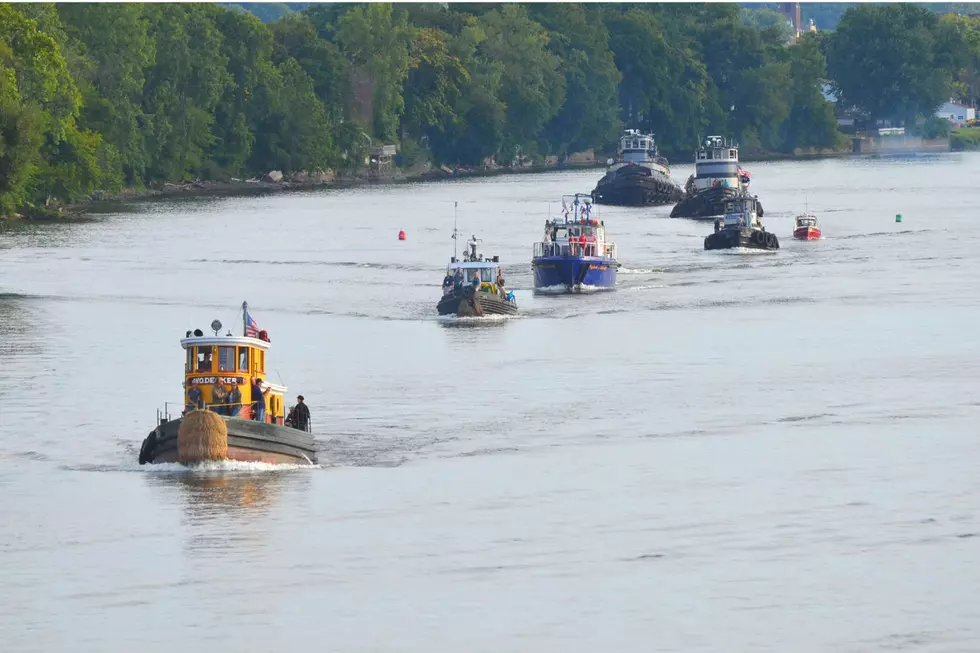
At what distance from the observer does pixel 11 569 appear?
43.8 meters

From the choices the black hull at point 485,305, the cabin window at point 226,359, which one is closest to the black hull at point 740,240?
the black hull at point 485,305

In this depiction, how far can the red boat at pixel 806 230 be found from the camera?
14086cm

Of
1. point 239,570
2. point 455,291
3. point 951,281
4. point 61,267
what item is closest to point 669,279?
point 951,281

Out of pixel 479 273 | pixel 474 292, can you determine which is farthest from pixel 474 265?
pixel 474 292

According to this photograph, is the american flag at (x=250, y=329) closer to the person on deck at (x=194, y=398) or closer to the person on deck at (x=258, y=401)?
the person on deck at (x=258, y=401)

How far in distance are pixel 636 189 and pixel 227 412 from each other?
140405 millimetres

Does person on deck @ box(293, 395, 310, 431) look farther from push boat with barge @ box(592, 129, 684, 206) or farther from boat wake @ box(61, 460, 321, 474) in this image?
push boat with barge @ box(592, 129, 684, 206)

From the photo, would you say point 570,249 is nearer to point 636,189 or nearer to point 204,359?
point 204,359

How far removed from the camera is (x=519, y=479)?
174 ft

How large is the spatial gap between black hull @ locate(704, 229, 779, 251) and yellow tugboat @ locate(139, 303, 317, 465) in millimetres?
78955

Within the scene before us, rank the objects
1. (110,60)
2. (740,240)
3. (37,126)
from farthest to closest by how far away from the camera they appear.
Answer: (110,60)
(37,126)
(740,240)

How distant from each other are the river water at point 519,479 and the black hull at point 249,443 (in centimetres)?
43

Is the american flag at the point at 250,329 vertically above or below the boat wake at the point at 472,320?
above

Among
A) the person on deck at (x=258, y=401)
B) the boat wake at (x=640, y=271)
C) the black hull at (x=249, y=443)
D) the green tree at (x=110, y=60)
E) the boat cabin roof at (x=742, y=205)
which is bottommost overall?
the black hull at (x=249, y=443)
